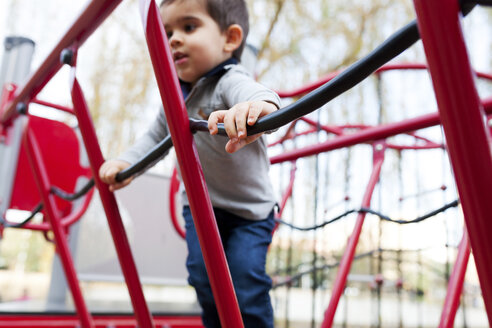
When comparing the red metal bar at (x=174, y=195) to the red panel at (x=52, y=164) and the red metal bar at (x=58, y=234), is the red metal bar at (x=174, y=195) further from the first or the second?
the red panel at (x=52, y=164)

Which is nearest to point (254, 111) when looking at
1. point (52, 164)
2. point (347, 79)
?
point (347, 79)

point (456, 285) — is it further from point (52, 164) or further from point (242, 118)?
point (52, 164)

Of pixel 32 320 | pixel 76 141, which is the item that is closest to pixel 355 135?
pixel 32 320

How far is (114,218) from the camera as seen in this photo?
0.74 meters

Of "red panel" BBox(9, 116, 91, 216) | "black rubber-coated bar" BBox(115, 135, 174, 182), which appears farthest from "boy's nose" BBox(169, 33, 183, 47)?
"red panel" BBox(9, 116, 91, 216)

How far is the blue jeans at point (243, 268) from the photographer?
29.9 inches

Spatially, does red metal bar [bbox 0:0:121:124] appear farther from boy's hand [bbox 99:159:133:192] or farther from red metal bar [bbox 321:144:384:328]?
red metal bar [bbox 321:144:384:328]

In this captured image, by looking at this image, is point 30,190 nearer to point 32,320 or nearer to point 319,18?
point 32,320

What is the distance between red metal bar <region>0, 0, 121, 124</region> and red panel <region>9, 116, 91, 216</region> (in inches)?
27.6

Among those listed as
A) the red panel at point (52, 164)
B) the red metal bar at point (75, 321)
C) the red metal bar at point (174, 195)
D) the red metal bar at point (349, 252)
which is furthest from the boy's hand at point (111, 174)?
the red panel at point (52, 164)

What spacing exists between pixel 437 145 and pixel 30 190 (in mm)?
1397

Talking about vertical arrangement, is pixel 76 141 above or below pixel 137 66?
below

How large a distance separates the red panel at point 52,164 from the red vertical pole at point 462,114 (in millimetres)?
1668

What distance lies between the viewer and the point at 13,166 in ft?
4.93
